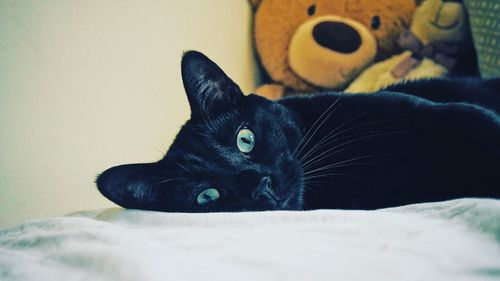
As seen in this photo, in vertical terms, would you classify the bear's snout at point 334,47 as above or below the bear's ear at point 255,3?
below

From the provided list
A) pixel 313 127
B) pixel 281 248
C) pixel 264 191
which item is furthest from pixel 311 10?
pixel 281 248

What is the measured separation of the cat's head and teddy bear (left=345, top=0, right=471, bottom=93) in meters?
0.63

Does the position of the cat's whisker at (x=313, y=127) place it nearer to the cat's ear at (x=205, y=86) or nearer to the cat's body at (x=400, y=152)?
the cat's body at (x=400, y=152)

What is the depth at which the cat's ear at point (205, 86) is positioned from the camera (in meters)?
0.78

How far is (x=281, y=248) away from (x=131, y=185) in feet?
1.37

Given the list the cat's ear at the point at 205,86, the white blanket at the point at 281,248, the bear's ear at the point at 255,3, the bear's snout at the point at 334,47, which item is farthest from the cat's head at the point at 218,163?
the bear's ear at the point at 255,3

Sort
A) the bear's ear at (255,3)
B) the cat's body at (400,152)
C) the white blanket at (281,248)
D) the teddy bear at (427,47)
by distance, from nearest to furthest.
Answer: the white blanket at (281,248) → the cat's body at (400,152) → the teddy bear at (427,47) → the bear's ear at (255,3)

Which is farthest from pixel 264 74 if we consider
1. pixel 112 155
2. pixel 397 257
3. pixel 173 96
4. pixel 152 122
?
pixel 397 257

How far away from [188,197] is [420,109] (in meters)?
0.49

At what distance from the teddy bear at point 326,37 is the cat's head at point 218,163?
624 mm

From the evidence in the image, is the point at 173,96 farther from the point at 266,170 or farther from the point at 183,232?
the point at 183,232

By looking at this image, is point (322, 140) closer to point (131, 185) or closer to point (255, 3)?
point (131, 185)

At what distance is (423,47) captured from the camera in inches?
52.3

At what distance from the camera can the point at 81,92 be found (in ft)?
2.99
